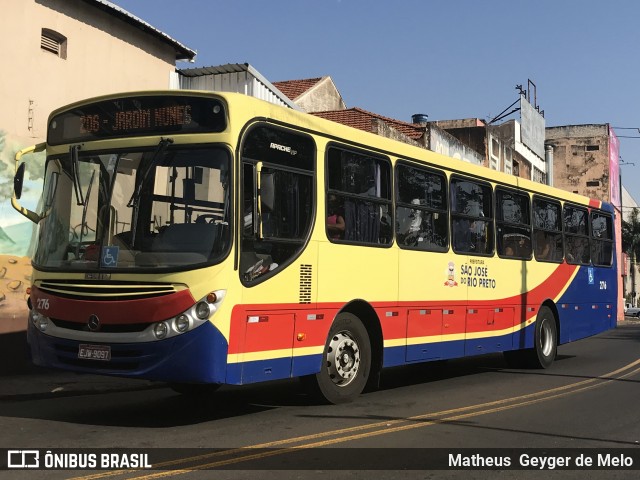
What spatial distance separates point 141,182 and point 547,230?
8.86 meters

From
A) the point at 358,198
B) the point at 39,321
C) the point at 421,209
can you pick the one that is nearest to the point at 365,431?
the point at 358,198

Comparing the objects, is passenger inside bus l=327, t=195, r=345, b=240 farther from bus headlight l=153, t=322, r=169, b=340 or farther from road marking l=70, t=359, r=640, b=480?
bus headlight l=153, t=322, r=169, b=340

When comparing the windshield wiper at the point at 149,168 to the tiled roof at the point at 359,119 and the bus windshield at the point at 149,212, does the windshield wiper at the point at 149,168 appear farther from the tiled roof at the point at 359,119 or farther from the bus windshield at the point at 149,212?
the tiled roof at the point at 359,119

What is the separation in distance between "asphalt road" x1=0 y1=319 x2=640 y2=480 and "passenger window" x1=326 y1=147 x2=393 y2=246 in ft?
6.81

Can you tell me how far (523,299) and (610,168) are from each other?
4766cm

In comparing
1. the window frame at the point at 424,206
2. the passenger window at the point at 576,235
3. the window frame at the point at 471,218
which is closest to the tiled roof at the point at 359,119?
the passenger window at the point at 576,235

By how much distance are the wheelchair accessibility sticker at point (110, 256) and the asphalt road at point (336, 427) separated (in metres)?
1.61

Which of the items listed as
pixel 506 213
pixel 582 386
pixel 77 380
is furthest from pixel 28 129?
pixel 582 386

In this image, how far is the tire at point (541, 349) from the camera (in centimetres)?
1313

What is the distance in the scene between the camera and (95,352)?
22.4ft

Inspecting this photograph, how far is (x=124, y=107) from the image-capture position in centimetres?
748

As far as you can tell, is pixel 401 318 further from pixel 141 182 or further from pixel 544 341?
pixel 544 341

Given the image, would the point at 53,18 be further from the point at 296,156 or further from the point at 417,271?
the point at 417,271

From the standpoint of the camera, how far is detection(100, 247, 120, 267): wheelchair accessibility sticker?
690cm
